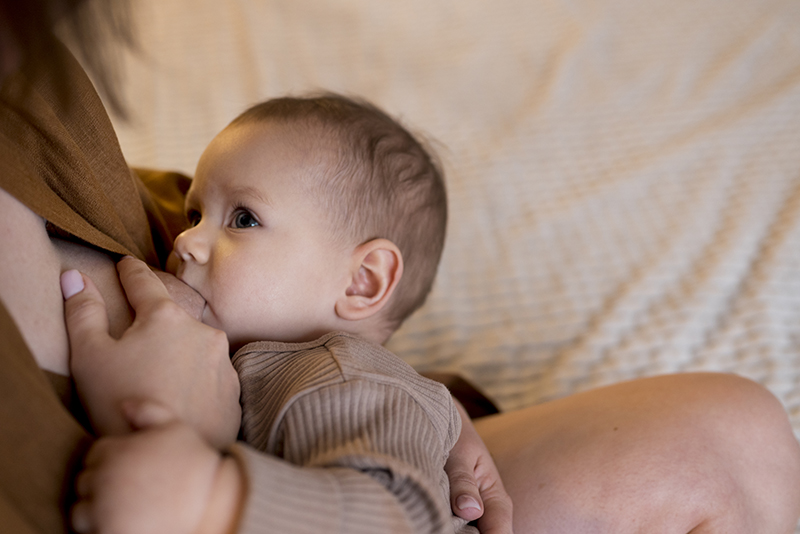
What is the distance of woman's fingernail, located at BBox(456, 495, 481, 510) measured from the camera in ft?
2.23

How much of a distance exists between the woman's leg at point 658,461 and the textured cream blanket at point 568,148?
31 centimetres

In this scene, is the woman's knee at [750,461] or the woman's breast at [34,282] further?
the woman's knee at [750,461]

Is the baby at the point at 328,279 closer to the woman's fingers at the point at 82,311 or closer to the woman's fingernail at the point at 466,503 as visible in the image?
the woman's fingernail at the point at 466,503

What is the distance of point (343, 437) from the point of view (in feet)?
1.82

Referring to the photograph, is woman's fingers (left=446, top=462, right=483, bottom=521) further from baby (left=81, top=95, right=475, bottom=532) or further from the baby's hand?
the baby's hand

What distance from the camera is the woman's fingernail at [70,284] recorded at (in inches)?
22.2

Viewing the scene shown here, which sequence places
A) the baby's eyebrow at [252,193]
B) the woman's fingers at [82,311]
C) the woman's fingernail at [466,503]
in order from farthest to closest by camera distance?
the baby's eyebrow at [252,193]
the woman's fingernail at [466,503]
the woman's fingers at [82,311]

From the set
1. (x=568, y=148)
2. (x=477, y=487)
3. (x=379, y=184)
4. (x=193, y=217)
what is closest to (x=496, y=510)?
(x=477, y=487)

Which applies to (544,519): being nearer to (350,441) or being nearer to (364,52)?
(350,441)

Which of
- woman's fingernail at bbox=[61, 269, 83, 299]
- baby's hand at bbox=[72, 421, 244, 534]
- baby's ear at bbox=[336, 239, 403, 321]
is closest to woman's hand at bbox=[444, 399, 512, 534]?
baby's ear at bbox=[336, 239, 403, 321]

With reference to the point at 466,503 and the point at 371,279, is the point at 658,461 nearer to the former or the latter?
the point at 466,503

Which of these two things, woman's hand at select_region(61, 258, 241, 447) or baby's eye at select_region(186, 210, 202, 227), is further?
baby's eye at select_region(186, 210, 202, 227)

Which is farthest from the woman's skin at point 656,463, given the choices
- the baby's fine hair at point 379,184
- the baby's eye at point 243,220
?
the baby's eye at point 243,220

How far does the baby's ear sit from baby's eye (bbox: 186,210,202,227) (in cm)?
21
